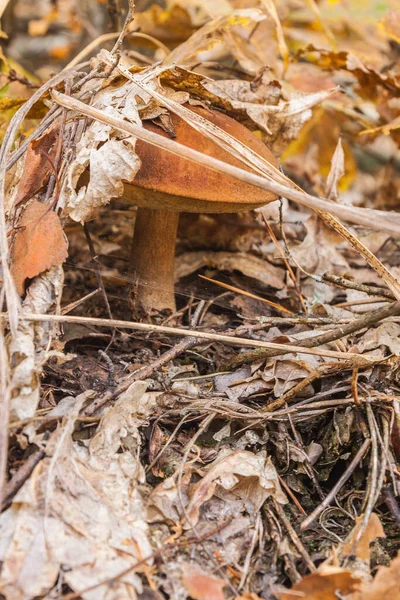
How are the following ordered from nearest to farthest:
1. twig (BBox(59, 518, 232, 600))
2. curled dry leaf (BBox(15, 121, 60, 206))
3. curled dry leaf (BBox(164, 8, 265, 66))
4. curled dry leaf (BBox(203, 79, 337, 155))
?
twig (BBox(59, 518, 232, 600)) → curled dry leaf (BBox(15, 121, 60, 206)) → curled dry leaf (BBox(203, 79, 337, 155)) → curled dry leaf (BBox(164, 8, 265, 66))

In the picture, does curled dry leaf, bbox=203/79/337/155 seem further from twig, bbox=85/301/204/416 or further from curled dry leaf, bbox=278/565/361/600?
curled dry leaf, bbox=278/565/361/600

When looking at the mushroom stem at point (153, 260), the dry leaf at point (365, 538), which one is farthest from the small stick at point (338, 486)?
the mushroom stem at point (153, 260)

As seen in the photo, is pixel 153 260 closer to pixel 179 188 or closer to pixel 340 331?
pixel 179 188

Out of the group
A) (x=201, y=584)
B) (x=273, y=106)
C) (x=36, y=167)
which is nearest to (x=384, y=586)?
(x=201, y=584)

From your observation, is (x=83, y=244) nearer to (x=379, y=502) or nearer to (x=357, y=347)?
(x=357, y=347)

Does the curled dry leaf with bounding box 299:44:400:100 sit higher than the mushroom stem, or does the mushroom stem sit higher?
the curled dry leaf with bounding box 299:44:400:100

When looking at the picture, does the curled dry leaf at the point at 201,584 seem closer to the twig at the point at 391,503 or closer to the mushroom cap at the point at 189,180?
the twig at the point at 391,503

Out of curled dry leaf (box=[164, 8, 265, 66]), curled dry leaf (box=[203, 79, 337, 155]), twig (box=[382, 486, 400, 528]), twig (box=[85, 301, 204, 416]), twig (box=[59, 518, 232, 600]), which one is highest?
curled dry leaf (box=[164, 8, 265, 66])

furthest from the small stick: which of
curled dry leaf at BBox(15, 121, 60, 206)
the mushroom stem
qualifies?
curled dry leaf at BBox(15, 121, 60, 206)
